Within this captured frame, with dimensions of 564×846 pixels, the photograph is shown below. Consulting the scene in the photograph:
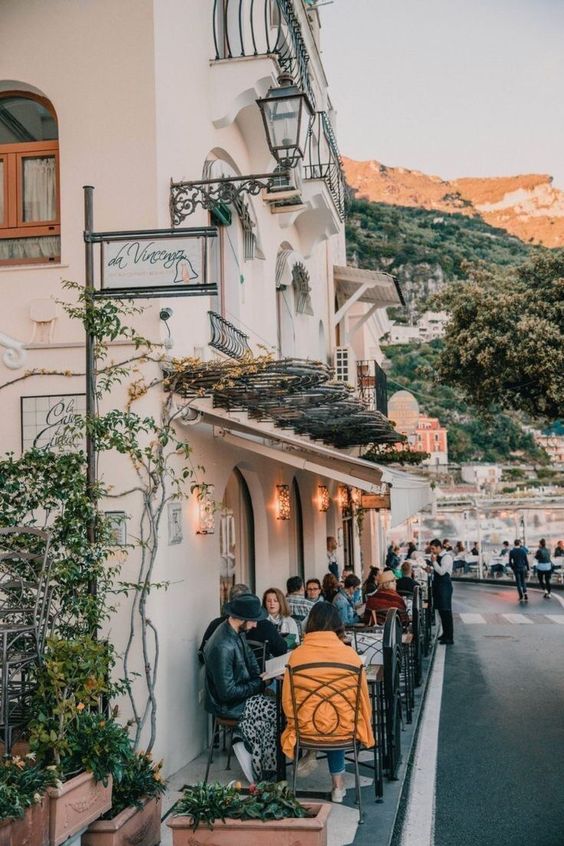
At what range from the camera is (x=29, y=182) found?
8703 mm

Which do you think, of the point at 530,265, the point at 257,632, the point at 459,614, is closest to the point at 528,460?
the point at 459,614

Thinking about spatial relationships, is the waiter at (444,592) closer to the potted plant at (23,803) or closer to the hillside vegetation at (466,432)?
the potted plant at (23,803)

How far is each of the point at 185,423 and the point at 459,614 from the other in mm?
16539

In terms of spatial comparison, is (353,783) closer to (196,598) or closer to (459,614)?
(196,598)

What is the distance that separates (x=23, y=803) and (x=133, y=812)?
125 centimetres

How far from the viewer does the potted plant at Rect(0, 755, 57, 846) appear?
469 centimetres

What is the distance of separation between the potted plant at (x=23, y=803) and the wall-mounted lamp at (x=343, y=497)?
16.7m

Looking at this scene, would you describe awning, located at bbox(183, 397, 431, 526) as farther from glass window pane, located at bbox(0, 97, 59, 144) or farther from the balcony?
the balcony

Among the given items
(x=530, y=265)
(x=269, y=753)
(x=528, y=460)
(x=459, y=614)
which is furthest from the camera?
(x=528, y=460)

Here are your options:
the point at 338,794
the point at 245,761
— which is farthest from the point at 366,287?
the point at 338,794

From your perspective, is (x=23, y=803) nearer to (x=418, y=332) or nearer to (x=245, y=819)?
(x=245, y=819)

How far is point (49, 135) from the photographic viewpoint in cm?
864

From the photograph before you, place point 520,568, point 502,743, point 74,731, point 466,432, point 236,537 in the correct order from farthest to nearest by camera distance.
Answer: point 466,432, point 520,568, point 236,537, point 502,743, point 74,731

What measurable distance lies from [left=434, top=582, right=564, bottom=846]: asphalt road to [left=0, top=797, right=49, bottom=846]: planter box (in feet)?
Answer: 9.60
